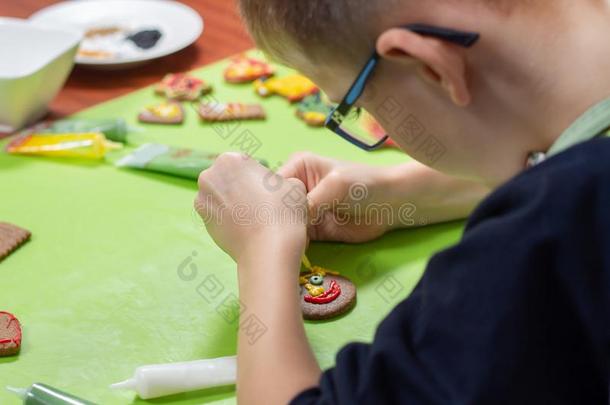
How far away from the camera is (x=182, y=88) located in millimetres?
981

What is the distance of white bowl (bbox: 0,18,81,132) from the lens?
0.88 meters

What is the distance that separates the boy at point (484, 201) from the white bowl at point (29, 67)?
0.45 meters

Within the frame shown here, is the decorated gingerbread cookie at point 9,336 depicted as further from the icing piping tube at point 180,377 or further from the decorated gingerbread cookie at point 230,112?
the decorated gingerbread cookie at point 230,112

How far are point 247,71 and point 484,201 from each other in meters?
0.63

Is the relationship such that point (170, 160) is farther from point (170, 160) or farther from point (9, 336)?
point (9, 336)

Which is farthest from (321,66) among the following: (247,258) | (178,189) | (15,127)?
(15,127)

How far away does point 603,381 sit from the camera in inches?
17.1

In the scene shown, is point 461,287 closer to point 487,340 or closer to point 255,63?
point 487,340

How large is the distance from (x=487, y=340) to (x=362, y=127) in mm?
532

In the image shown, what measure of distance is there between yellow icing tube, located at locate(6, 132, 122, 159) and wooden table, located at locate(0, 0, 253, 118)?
0.33ft

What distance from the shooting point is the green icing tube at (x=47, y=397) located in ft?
1.74

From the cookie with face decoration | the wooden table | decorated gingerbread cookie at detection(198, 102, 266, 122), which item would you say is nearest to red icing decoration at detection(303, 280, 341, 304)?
the cookie with face decoration

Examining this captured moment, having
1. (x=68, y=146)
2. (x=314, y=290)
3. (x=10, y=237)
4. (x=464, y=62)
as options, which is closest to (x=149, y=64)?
(x=68, y=146)

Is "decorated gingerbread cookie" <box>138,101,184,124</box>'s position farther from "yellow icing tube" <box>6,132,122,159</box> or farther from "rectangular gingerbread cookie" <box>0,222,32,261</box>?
"rectangular gingerbread cookie" <box>0,222,32,261</box>
